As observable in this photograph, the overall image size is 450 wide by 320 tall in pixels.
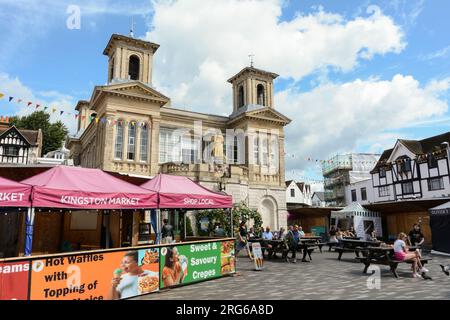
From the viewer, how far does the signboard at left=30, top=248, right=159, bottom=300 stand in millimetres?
6355

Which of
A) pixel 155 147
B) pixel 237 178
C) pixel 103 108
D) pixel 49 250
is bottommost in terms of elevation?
Result: pixel 49 250

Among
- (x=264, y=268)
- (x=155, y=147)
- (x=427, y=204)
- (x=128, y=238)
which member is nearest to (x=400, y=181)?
(x=427, y=204)

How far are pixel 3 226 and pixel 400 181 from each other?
3790 centimetres

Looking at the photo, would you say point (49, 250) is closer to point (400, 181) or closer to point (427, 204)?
point (427, 204)

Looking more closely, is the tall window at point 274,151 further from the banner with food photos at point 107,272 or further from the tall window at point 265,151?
the banner with food photos at point 107,272

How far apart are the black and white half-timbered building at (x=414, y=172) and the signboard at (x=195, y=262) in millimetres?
29055

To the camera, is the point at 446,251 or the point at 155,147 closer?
the point at 446,251

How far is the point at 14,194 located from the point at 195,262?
4.88 m

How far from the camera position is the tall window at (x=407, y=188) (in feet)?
120

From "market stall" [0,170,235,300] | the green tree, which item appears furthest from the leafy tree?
the green tree

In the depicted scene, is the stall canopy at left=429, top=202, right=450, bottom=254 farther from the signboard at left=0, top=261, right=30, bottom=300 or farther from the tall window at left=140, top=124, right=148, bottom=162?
the tall window at left=140, top=124, right=148, bottom=162

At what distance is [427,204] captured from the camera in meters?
21.7

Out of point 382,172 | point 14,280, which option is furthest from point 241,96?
point 14,280

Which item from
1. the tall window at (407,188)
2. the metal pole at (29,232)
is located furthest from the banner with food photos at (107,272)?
the tall window at (407,188)
